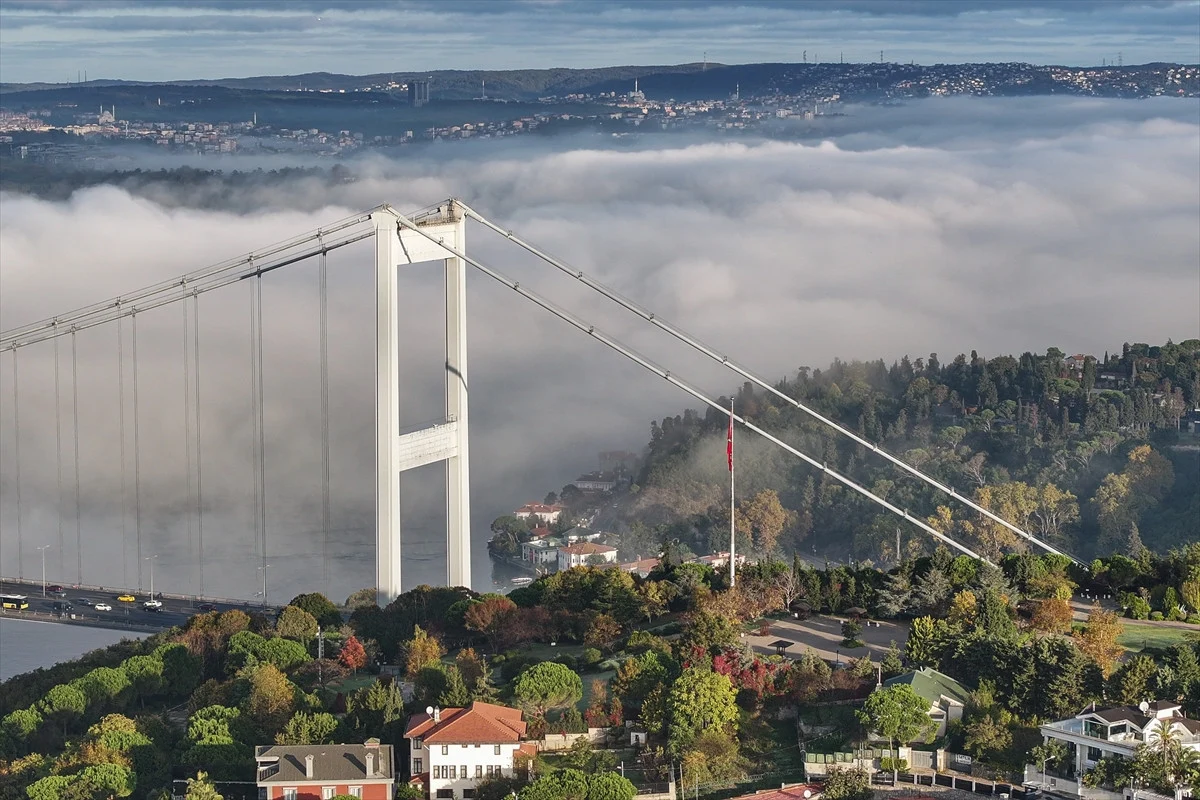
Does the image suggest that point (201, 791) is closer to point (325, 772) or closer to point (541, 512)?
point (325, 772)

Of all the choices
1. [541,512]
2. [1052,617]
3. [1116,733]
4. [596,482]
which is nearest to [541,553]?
[541,512]

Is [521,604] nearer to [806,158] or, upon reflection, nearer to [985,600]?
[985,600]

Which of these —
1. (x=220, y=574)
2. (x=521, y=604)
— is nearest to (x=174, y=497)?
(x=220, y=574)

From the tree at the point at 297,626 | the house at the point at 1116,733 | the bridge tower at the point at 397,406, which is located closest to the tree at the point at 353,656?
the tree at the point at 297,626

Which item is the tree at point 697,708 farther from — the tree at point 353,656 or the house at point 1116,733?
the tree at point 353,656

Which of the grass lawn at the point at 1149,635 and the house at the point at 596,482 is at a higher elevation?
the grass lawn at the point at 1149,635

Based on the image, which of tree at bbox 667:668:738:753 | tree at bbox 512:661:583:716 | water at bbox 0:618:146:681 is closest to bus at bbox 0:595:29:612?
water at bbox 0:618:146:681
